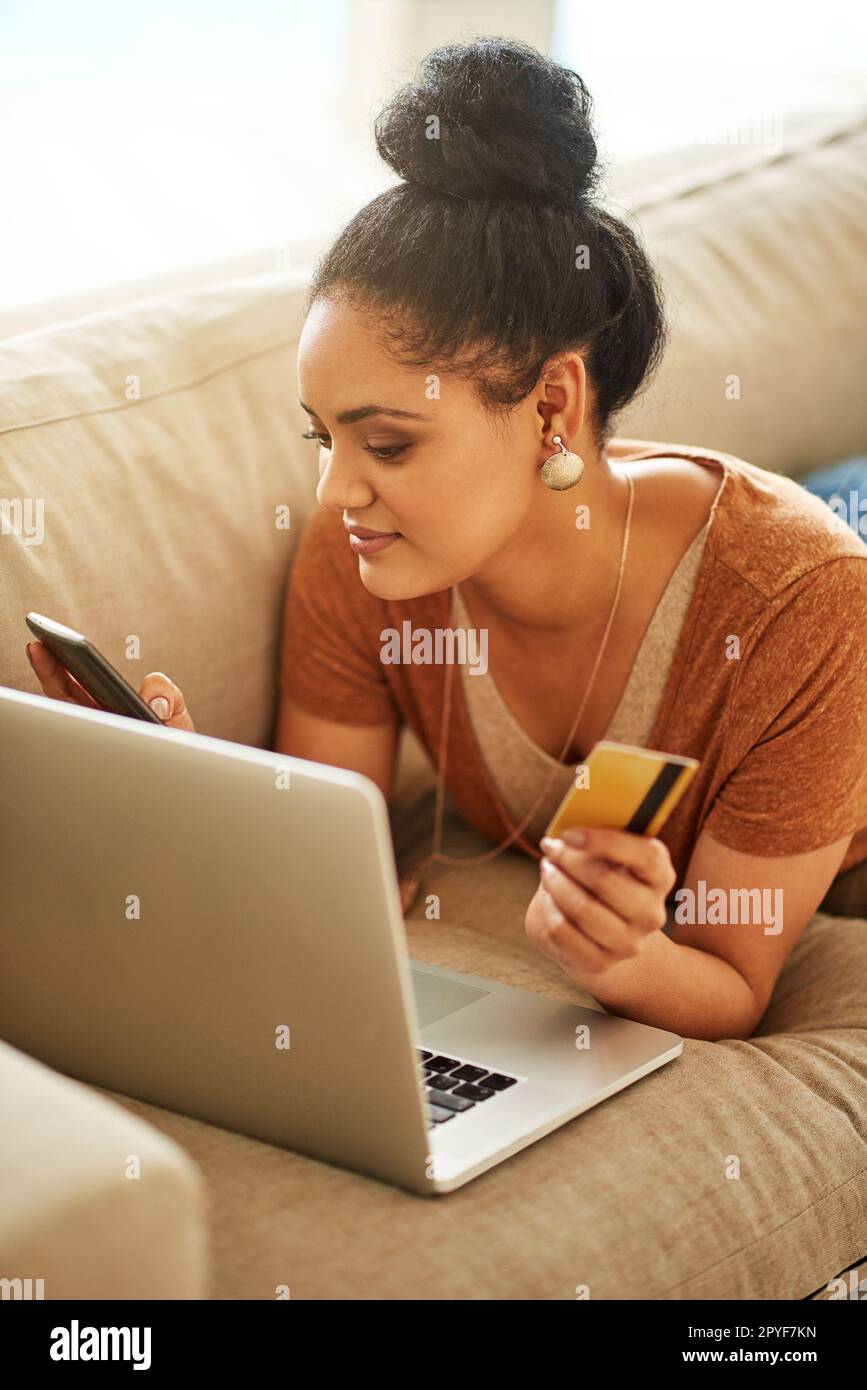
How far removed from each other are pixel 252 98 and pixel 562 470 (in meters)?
1.47

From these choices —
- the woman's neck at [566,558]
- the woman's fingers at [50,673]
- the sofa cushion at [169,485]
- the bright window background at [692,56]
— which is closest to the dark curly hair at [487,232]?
the woman's neck at [566,558]

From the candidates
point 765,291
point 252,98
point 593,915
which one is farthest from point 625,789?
point 252,98

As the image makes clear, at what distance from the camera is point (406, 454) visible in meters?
1.11

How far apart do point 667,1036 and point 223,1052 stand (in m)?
0.34

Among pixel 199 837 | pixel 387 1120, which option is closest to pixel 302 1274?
pixel 387 1120

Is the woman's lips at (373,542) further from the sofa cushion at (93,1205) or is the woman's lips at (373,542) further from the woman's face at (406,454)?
the sofa cushion at (93,1205)

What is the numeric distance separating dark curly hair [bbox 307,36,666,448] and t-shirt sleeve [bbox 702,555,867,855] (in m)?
0.27

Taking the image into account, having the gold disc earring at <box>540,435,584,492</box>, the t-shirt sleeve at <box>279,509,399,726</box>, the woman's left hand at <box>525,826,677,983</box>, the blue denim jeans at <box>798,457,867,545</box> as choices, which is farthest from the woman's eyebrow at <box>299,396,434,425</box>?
the blue denim jeans at <box>798,457,867,545</box>

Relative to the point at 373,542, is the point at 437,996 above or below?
below

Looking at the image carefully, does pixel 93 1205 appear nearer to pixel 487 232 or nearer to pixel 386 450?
pixel 386 450

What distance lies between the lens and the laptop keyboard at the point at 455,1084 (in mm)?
957

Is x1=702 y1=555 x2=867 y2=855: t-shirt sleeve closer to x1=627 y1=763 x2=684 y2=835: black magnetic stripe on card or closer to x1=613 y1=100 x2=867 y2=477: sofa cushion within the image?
x1=627 y1=763 x2=684 y2=835: black magnetic stripe on card

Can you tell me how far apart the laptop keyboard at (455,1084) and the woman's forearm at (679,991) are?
11cm

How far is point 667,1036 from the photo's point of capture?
108 cm
